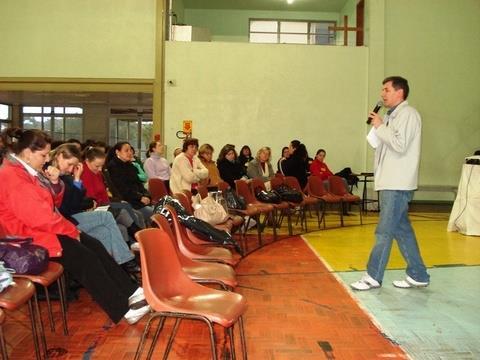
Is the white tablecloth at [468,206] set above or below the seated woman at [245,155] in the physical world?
below

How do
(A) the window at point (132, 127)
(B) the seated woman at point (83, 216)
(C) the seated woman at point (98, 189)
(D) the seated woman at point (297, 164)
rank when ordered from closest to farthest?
(B) the seated woman at point (83, 216), (C) the seated woman at point (98, 189), (D) the seated woman at point (297, 164), (A) the window at point (132, 127)

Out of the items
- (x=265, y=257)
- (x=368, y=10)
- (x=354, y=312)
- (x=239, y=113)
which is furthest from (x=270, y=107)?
(x=354, y=312)

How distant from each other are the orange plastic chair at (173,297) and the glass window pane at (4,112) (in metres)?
15.2

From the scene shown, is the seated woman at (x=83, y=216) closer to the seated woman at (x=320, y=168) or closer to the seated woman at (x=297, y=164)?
the seated woman at (x=297, y=164)

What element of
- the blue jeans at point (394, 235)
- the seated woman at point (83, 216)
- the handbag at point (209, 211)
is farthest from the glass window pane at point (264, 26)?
the seated woman at point (83, 216)

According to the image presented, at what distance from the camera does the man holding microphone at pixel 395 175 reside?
439 centimetres

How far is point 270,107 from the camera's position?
444 inches

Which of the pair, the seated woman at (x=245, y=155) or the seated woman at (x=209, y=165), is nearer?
the seated woman at (x=209, y=165)

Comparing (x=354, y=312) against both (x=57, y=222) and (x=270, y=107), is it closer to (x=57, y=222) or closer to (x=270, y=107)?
(x=57, y=222)

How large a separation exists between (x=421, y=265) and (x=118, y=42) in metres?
8.29

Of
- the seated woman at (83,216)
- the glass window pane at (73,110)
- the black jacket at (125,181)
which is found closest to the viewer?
the seated woman at (83,216)

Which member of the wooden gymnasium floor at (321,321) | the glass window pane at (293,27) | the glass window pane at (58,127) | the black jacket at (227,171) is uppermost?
the glass window pane at (293,27)

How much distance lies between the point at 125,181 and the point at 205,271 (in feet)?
8.62

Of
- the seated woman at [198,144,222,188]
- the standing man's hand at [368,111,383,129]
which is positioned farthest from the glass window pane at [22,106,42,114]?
the standing man's hand at [368,111,383,129]
